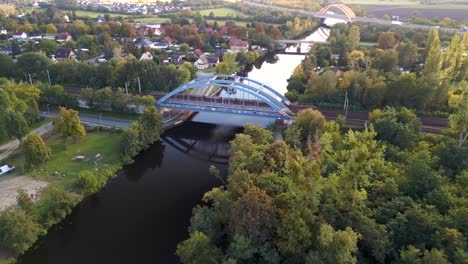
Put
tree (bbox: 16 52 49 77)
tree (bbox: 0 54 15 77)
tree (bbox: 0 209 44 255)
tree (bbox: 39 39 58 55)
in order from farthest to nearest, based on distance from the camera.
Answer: tree (bbox: 39 39 58 55) → tree (bbox: 0 54 15 77) → tree (bbox: 16 52 49 77) → tree (bbox: 0 209 44 255)

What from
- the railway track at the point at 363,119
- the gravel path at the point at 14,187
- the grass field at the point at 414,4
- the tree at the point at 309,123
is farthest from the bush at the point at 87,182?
the grass field at the point at 414,4

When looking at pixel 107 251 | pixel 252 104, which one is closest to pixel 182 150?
pixel 252 104

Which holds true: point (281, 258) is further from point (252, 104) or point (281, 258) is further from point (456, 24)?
point (456, 24)

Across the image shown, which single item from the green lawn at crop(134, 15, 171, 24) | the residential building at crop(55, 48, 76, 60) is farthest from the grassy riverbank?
the green lawn at crop(134, 15, 171, 24)

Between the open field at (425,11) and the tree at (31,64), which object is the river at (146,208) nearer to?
the tree at (31,64)

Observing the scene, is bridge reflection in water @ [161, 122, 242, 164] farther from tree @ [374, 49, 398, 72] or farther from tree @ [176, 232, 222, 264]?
tree @ [374, 49, 398, 72]

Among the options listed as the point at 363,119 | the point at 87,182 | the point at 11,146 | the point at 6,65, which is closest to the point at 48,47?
the point at 6,65

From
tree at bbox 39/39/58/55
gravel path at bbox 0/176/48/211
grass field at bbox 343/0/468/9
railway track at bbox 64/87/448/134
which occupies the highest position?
grass field at bbox 343/0/468/9

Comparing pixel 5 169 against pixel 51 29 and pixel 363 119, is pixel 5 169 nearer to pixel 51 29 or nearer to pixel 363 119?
pixel 363 119
